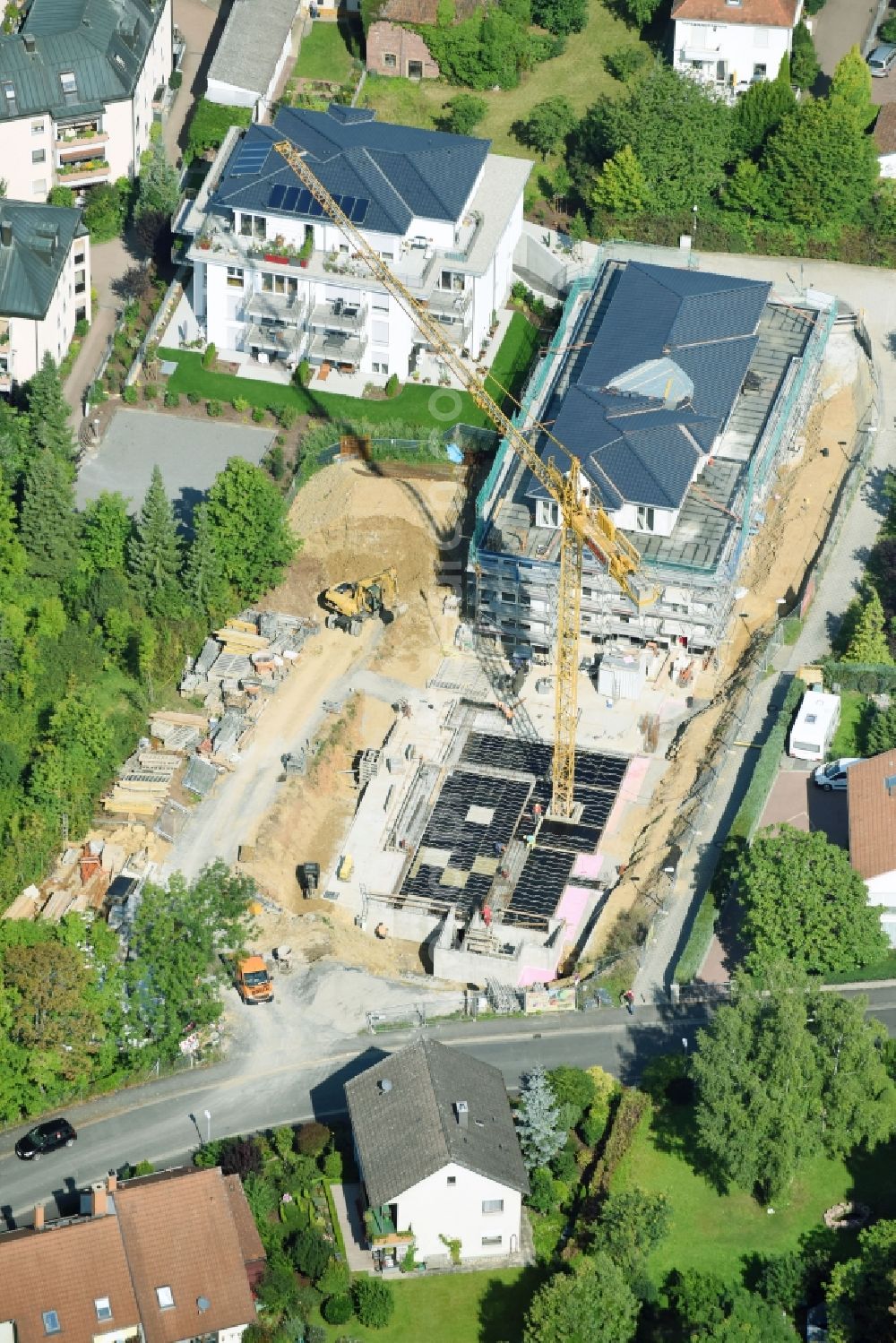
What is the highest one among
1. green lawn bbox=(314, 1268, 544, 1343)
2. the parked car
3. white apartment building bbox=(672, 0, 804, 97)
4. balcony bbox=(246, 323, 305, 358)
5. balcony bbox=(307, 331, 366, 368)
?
white apartment building bbox=(672, 0, 804, 97)

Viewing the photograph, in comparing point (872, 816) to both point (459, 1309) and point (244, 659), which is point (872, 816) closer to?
point (459, 1309)

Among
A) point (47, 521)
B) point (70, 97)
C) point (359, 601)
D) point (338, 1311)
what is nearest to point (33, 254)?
point (70, 97)

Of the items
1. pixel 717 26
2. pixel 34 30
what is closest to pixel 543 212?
pixel 717 26

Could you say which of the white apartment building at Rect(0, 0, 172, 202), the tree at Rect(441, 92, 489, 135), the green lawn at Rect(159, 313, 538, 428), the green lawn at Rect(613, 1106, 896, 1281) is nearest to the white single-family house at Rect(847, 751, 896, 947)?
the green lawn at Rect(613, 1106, 896, 1281)

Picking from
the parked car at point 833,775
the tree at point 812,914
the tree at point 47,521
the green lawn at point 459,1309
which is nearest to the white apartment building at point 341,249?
the tree at point 47,521

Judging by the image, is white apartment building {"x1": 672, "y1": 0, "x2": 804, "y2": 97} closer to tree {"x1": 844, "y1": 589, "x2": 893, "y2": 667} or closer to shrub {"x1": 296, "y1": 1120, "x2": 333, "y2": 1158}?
tree {"x1": 844, "y1": 589, "x2": 893, "y2": 667}

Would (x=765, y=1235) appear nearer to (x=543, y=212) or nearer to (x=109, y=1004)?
(x=109, y=1004)
